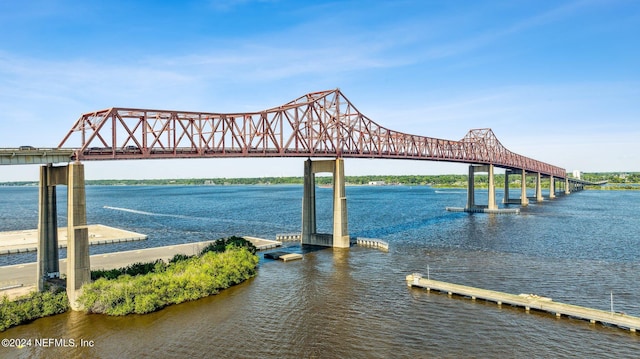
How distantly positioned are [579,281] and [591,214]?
260 ft

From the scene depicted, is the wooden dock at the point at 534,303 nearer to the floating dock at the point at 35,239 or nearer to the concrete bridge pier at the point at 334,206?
the concrete bridge pier at the point at 334,206

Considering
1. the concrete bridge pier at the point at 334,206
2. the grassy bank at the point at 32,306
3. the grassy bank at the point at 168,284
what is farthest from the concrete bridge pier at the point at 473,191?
the grassy bank at the point at 32,306

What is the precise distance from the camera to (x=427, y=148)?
11525cm

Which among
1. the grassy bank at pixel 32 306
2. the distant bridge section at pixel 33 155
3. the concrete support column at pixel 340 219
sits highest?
the distant bridge section at pixel 33 155

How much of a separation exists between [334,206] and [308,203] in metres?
4.04

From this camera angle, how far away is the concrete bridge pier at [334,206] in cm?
6406

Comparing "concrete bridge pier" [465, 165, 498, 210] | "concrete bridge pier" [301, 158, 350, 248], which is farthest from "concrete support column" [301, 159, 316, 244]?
"concrete bridge pier" [465, 165, 498, 210]

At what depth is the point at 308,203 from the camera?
218 feet

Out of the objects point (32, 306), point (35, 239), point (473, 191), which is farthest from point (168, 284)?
point (473, 191)

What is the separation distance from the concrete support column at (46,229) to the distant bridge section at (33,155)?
247 cm

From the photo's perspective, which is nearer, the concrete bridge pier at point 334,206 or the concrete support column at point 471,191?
the concrete bridge pier at point 334,206

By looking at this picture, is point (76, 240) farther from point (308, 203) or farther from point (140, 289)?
point (308, 203)

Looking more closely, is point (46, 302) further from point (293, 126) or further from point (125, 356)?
point (293, 126)

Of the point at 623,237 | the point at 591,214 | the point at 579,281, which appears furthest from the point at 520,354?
the point at 591,214
